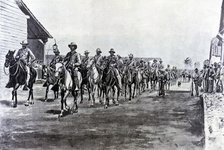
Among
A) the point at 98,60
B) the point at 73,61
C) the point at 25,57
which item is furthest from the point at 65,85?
the point at 25,57

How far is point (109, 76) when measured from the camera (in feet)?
12.7

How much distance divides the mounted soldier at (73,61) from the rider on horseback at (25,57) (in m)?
0.40

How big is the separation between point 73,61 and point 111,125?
78cm

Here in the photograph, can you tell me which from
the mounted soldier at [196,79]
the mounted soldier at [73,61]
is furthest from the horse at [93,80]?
the mounted soldier at [196,79]

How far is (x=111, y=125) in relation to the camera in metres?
3.62

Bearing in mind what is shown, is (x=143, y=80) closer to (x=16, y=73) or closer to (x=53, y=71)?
(x=53, y=71)

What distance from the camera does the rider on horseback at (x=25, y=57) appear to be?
3852 mm

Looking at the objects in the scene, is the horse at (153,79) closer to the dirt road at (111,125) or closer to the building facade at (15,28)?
the dirt road at (111,125)

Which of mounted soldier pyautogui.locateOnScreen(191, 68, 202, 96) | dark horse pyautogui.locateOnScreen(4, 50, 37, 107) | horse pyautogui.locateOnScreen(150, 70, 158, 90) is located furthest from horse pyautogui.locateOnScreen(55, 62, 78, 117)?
mounted soldier pyautogui.locateOnScreen(191, 68, 202, 96)

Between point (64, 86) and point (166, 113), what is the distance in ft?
3.58

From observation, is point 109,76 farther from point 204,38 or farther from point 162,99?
point 204,38

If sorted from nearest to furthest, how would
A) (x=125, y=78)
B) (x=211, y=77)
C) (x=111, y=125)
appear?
1. (x=111, y=125)
2. (x=211, y=77)
3. (x=125, y=78)

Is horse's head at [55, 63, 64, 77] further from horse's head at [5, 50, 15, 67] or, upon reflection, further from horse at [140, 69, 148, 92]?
horse at [140, 69, 148, 92]

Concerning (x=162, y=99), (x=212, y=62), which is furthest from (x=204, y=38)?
(x=162, y=99)
